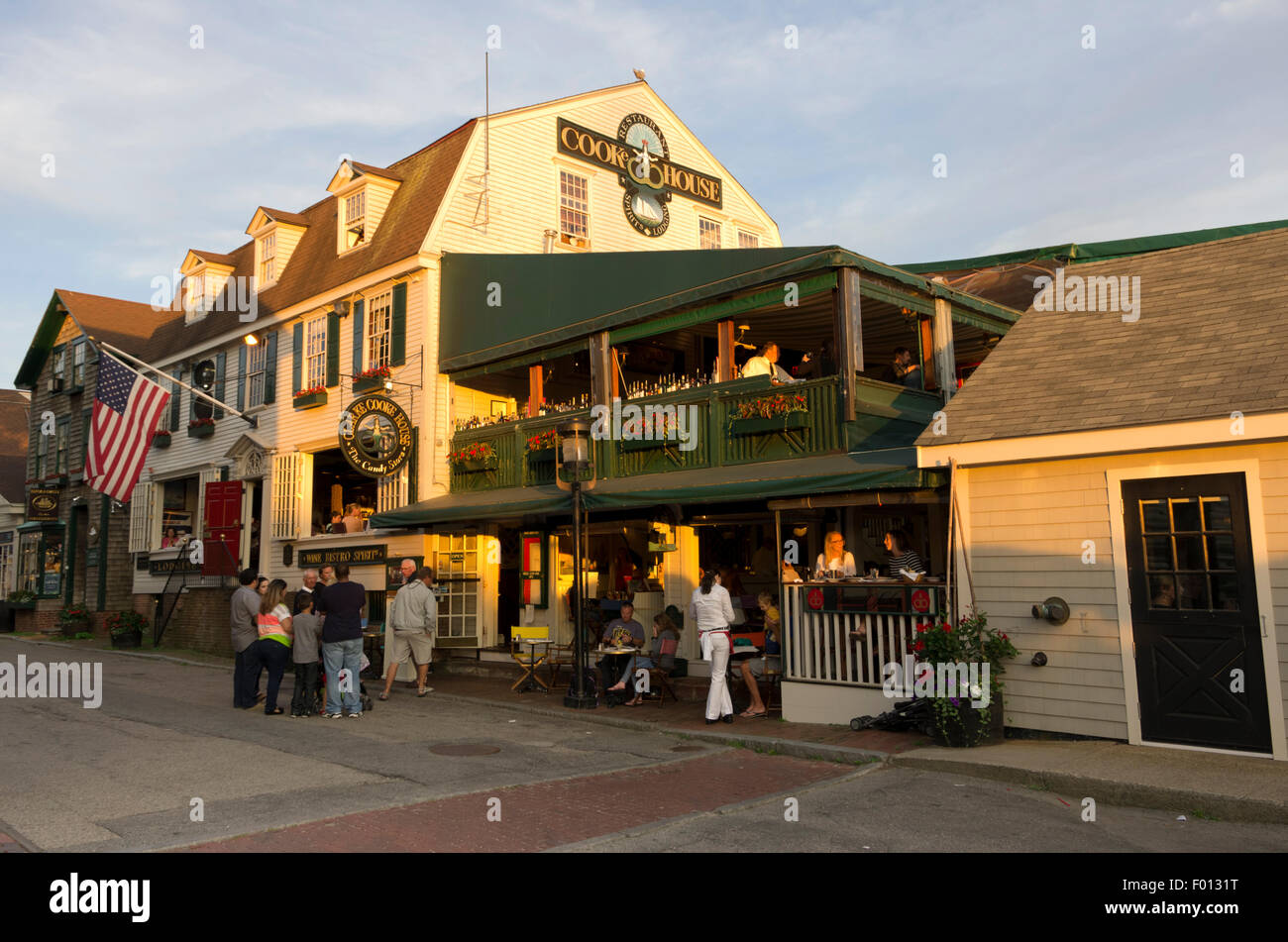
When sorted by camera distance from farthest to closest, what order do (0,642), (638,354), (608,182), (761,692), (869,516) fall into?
(0,642) → (608,182) → (638,354) → (869,516) → (761,692)

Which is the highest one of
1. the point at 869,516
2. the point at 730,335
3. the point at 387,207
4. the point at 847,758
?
the point at 387,207

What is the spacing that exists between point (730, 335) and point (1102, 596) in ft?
19.3

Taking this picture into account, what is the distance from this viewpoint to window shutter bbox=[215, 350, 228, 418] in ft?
75.7

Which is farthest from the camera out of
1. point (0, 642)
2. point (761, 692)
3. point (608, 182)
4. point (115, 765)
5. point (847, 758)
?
point (0, 642)

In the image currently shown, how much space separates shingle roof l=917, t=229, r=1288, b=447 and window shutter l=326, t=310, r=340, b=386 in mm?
12958

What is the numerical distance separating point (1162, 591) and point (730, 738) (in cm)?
436

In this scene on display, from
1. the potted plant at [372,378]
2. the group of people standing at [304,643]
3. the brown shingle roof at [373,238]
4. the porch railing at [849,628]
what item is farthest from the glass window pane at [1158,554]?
the brown shingle roof at [373,238]

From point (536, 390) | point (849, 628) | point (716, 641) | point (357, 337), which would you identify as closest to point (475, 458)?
point (536, 390)

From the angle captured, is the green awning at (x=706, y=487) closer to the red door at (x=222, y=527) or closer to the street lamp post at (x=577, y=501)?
the street lamp post at (x=577, y=501)

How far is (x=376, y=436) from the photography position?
16.8 metres

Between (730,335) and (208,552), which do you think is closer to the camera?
(730,335)

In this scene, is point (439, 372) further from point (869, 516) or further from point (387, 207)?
point (869, 516)

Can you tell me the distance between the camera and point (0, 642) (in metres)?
24.8

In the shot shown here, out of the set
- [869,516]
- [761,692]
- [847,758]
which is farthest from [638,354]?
[847,758]
